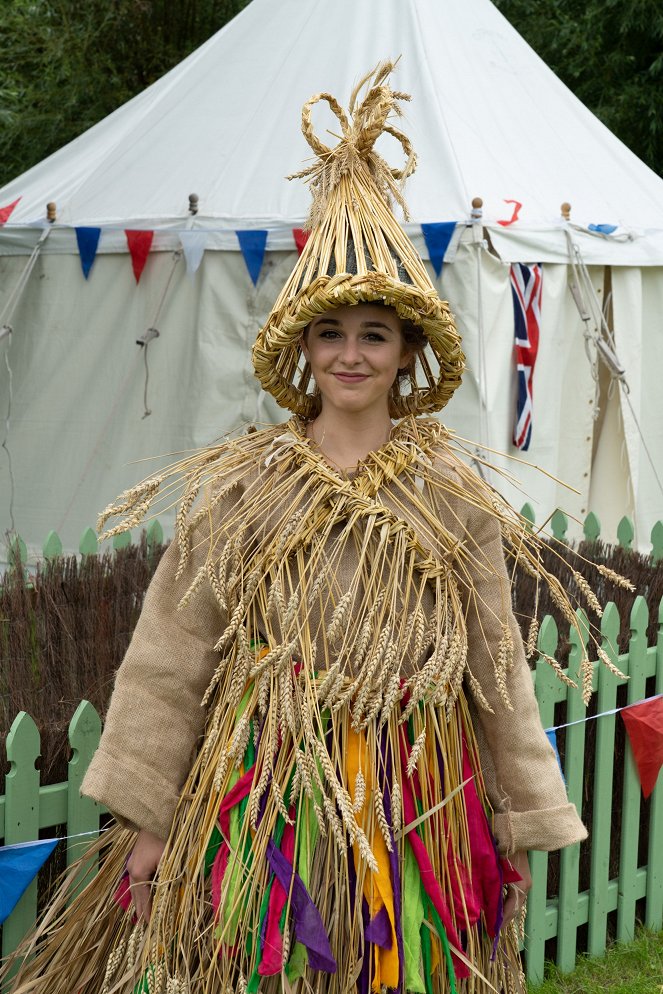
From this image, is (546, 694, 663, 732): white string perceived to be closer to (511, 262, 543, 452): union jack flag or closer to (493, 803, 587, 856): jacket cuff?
(493, 803, 587, 856): jacket cuff

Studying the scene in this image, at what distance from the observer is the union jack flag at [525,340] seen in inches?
237

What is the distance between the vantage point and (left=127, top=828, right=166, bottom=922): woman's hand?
6.36ft

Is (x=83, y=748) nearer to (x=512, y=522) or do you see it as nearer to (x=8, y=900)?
(x=8, y=900)

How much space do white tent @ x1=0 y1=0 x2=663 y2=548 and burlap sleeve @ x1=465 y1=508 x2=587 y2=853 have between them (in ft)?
12.9

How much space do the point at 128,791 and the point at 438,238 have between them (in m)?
4.33

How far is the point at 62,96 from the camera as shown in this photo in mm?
10734

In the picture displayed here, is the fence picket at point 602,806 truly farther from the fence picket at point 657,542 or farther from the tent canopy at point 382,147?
the tent canopy at point 382,147

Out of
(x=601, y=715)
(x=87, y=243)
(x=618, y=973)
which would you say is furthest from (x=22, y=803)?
(x=87, y=243)

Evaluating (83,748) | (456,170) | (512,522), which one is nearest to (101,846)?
(83,748)

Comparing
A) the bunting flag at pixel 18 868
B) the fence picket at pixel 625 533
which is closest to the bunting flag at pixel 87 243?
the fence picket at pixel 625 533

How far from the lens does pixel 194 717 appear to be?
6.42 feet

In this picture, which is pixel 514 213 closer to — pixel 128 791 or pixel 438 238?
pixel 438 238

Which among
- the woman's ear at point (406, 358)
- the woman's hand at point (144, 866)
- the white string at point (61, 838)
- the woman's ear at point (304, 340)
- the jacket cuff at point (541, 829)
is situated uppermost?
the woman's ear at point (304, 340)

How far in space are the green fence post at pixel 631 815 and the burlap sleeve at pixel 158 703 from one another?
5.50ft
